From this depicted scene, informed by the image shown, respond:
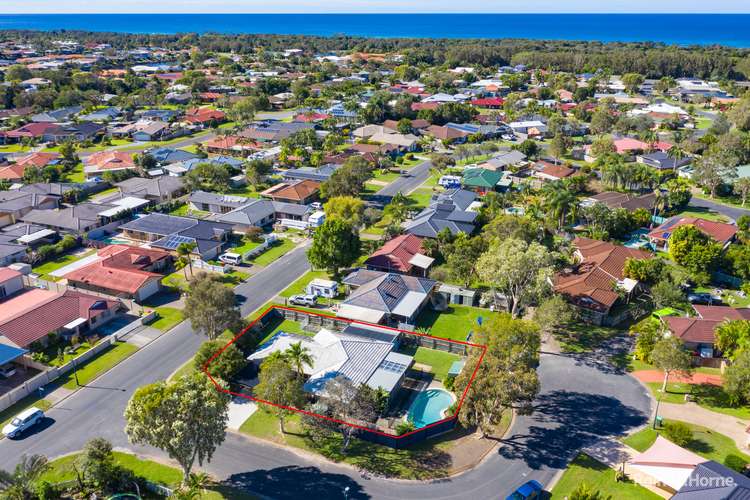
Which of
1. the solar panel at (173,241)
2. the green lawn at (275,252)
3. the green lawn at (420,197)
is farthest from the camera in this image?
the green lawn at (420,197)

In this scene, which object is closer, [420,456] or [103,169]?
[420,456]

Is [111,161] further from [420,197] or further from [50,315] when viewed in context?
[50,315]

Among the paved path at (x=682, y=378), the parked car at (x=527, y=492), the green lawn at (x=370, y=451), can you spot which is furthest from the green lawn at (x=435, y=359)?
the paved path at (x=682, y=378)

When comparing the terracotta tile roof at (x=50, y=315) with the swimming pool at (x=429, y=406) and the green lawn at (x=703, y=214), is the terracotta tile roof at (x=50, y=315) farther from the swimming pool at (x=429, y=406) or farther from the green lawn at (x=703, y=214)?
the green lawn at (x=703, y=214)

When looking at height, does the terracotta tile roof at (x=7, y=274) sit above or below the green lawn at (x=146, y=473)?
above

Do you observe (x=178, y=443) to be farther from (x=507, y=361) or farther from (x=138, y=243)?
(x=138, y=243)

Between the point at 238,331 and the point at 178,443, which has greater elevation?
the point at 178,443

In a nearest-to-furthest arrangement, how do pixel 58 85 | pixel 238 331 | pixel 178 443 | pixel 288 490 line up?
pixel 178 443 → pixel 288 490 → pixel 238 331 → pixel 58 85

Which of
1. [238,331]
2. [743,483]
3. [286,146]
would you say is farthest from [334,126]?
[743,483]
